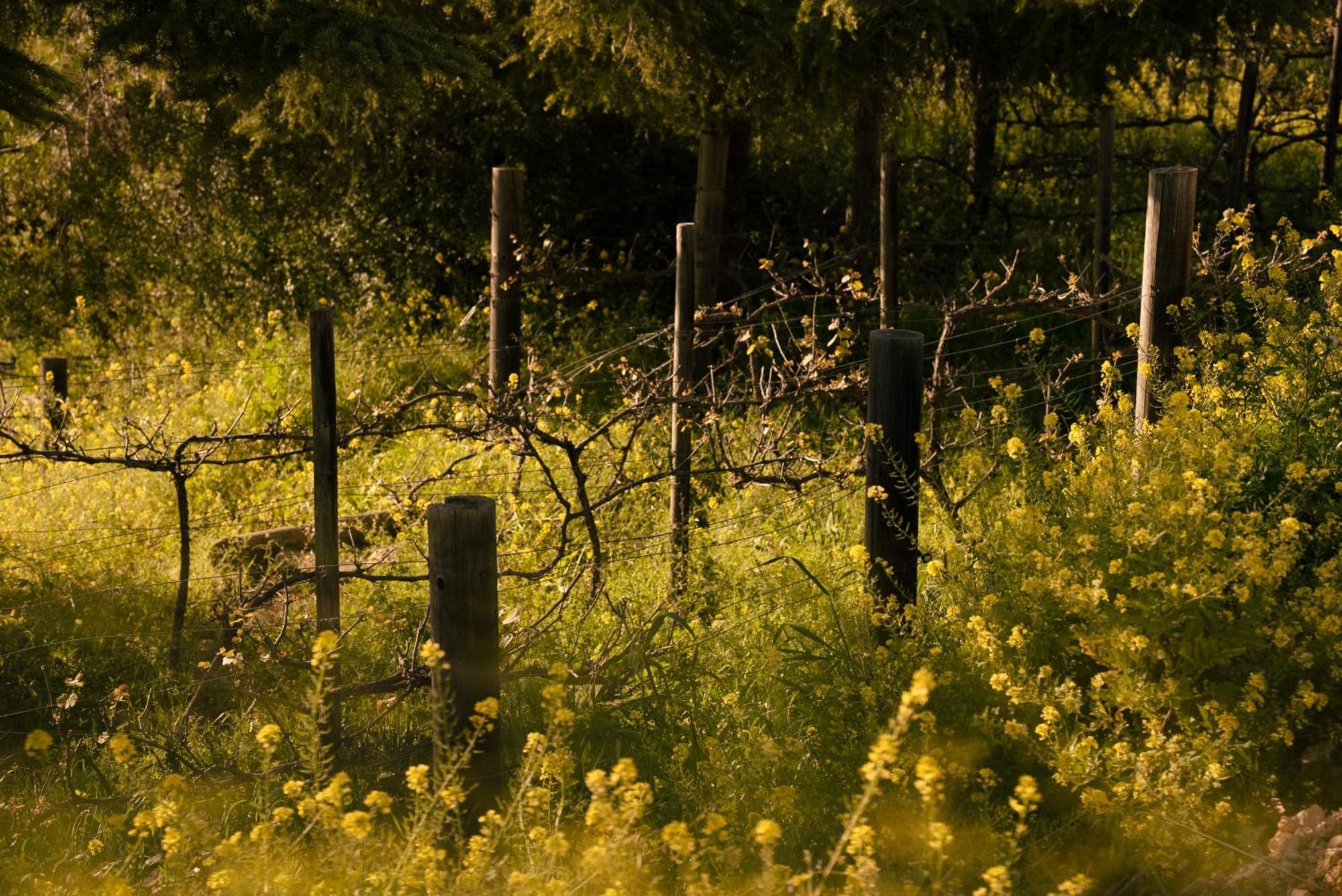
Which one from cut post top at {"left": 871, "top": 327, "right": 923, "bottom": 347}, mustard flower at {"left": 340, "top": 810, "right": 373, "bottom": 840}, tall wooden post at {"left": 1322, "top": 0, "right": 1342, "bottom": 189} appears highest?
tall wooden post at {"left": 1322, "top": 0, "right": 1342, "bottom": 189}

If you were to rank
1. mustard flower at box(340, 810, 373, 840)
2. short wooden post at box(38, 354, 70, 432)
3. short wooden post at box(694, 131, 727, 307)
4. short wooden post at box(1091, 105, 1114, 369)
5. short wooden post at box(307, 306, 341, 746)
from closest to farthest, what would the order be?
mustard flower at box(340, 810, 373, 840)
short wooden post at box(307, 306, 341, 746)
short wooden post at box(694, 131, 727, 307)
short wooden post at box(1091, 105, 1114, 369)
short wooden post at box(38, 354, 70, 432)

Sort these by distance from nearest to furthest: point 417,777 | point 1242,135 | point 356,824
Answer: point 356,824, point 417,777, point 1242,135

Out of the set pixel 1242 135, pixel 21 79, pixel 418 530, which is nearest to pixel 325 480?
pixel 418 530

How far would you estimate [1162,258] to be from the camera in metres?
5.30

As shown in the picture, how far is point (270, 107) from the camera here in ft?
20.8

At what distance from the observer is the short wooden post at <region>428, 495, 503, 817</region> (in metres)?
3.56

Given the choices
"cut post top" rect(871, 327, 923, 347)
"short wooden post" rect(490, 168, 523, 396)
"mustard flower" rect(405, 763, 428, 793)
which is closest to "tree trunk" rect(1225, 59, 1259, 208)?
"short wooden post" rect(490, 168, 523, 396)

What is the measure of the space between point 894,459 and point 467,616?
1464 millimetres

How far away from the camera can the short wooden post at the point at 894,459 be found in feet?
14.0

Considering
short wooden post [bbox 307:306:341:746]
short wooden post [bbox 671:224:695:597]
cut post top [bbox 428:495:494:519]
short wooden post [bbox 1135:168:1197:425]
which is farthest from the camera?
short wooden post [bbox 671:224:695:597]

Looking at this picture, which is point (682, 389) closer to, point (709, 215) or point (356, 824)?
point (709, 215)

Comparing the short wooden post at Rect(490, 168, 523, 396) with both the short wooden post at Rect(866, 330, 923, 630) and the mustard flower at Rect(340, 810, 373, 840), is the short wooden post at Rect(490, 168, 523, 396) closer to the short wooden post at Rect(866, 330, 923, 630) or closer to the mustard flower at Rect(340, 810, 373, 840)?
the short wooden post at Rect(866, 330, 923, 630)

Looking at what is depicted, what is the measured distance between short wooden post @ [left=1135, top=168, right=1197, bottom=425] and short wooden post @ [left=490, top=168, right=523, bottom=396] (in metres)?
3.32

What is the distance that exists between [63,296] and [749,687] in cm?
933
